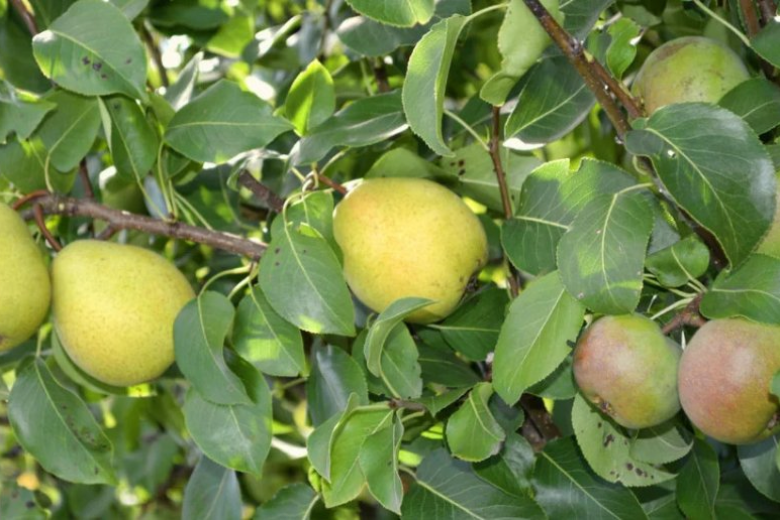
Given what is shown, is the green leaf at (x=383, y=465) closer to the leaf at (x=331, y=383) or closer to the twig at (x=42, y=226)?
the leaf at (x=331, y=383)

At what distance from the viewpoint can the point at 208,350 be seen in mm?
1399

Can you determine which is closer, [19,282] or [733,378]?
[733,378]

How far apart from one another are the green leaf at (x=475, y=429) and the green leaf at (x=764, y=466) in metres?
0.32

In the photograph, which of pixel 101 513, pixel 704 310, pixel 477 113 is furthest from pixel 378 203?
pixel 101 513

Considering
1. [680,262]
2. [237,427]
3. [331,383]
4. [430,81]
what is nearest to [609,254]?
[680,262]

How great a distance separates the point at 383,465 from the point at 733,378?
40 cm

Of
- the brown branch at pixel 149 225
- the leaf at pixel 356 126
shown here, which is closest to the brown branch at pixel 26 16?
the brown branch at pixel 149 225

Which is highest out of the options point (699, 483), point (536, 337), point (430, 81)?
point (430, 81)

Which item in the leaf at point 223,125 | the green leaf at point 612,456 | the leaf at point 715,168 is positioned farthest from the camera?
the leaf at point 223,125

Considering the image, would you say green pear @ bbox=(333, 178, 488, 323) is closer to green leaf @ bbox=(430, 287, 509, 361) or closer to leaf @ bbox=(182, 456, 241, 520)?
green leaf @ bbox=(430, 287, 509, 361)

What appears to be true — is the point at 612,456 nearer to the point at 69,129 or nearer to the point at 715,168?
the point at 715,168

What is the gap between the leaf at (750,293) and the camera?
3.52 feet

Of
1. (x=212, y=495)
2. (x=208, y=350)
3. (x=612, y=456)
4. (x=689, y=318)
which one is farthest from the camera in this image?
(x=212, y=495)

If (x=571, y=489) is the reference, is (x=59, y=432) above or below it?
above
